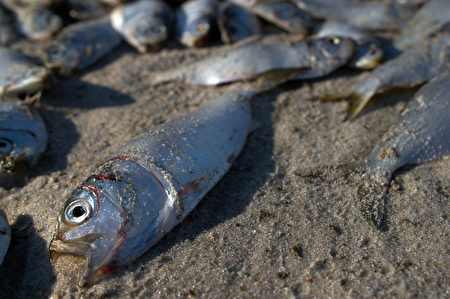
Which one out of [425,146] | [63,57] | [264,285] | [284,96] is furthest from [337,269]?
[63,57]

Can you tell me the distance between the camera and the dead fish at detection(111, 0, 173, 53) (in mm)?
3951

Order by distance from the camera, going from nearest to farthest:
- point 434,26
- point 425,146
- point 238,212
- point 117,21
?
point 238,212
point 425,146
point 434,26
point 117,21

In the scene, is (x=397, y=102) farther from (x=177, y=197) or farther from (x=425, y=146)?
(x=177, y=197)

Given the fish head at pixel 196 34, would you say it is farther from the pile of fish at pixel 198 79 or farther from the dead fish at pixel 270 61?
the dead fish at pixel 270 61

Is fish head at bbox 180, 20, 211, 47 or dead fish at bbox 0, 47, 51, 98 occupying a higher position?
dead fish at bbox 0, 47, 51, 98

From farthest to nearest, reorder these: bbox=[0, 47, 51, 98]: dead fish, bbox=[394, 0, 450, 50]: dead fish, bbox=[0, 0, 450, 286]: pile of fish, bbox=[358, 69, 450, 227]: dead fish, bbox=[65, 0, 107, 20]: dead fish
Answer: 1. bbox=[65, 0, 107, 20]: dead fish
2. bbox=[394, 0, 450, 50]: dead fish
3. bbox=[0, 47, 51, 98]: dead fish
4. bbox=[358, 69, 450, 227]: dead fish
5. bbox=[0, 0, 450, 286]: pile of fish

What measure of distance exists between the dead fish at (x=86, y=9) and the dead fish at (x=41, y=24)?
0.24 metres

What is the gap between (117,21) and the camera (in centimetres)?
422

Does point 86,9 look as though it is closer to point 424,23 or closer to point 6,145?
point 6,145

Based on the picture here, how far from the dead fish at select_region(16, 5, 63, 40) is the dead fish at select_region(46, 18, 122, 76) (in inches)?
5.1

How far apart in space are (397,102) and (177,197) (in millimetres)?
2047

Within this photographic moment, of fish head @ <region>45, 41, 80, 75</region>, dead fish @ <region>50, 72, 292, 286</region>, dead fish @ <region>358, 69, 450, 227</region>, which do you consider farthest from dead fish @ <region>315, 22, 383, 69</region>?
fish head @ <region>45, 41, 80, 75</region>

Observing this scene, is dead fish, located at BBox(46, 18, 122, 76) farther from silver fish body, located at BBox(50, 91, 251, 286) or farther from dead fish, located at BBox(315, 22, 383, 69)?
dead fish, located at BBox(315, 22, 383, 69)

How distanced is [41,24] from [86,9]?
0.54 metres
